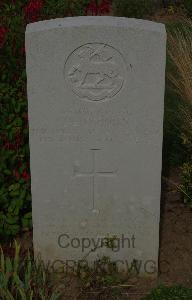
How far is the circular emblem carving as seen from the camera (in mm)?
3328

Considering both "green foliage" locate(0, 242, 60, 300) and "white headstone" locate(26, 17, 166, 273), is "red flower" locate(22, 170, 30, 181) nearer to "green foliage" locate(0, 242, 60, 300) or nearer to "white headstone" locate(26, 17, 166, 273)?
"white headstone" locate(26, 17, 166, 273)

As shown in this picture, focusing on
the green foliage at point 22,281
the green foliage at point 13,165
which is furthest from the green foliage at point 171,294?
the green foliage at point 13,165

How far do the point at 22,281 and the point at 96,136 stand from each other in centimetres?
103

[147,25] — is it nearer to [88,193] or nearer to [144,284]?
[88,193]

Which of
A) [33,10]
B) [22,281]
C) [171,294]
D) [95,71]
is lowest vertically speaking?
[22,281]

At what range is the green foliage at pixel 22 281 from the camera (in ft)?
11.3

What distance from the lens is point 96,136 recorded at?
11.6ft

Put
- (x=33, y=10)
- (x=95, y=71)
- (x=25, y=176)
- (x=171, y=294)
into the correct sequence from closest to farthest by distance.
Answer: (x=171, y=294), (x=95, y=71), (x=25, y=176), (x=33, y=10)

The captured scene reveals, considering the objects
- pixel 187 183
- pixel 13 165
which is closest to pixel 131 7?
pixel 187 183

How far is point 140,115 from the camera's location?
3482 mm

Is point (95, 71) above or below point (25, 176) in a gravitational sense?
above

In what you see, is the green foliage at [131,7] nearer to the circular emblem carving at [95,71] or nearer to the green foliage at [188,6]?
the green foliage at [188,6]

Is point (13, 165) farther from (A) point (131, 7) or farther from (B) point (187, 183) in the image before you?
(A) point (131, 7)

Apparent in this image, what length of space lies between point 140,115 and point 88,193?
0.62m
